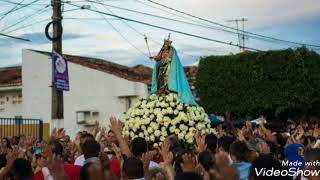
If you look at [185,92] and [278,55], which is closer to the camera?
[185,92]

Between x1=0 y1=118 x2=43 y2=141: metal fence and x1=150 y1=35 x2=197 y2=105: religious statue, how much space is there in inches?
347

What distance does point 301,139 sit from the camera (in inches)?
372

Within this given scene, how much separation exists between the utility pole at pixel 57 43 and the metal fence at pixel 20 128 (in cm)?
254

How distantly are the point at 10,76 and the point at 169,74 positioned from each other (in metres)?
23.1

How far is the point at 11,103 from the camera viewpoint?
28.8m

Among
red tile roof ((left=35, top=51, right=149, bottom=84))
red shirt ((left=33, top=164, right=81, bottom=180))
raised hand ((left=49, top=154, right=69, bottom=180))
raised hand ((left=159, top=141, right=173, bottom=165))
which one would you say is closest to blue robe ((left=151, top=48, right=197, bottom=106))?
raised hand ((left=159, top=141, right=173, bottom=165))

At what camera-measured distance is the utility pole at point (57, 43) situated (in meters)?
16.0

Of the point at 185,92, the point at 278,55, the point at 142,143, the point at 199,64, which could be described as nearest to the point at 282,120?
the point at 278,55

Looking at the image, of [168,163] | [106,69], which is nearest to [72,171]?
[168,163]

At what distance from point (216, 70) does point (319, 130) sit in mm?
15455

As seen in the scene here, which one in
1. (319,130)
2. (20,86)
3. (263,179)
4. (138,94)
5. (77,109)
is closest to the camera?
(263,179)

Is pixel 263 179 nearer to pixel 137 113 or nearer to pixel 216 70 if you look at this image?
pixel 137 113

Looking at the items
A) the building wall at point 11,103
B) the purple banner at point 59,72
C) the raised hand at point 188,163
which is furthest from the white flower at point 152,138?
the building wall at point 11,103

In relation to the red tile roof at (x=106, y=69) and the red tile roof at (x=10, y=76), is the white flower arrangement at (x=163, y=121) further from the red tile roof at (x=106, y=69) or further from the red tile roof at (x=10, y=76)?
the red tile roof at (x=10, y=76)
